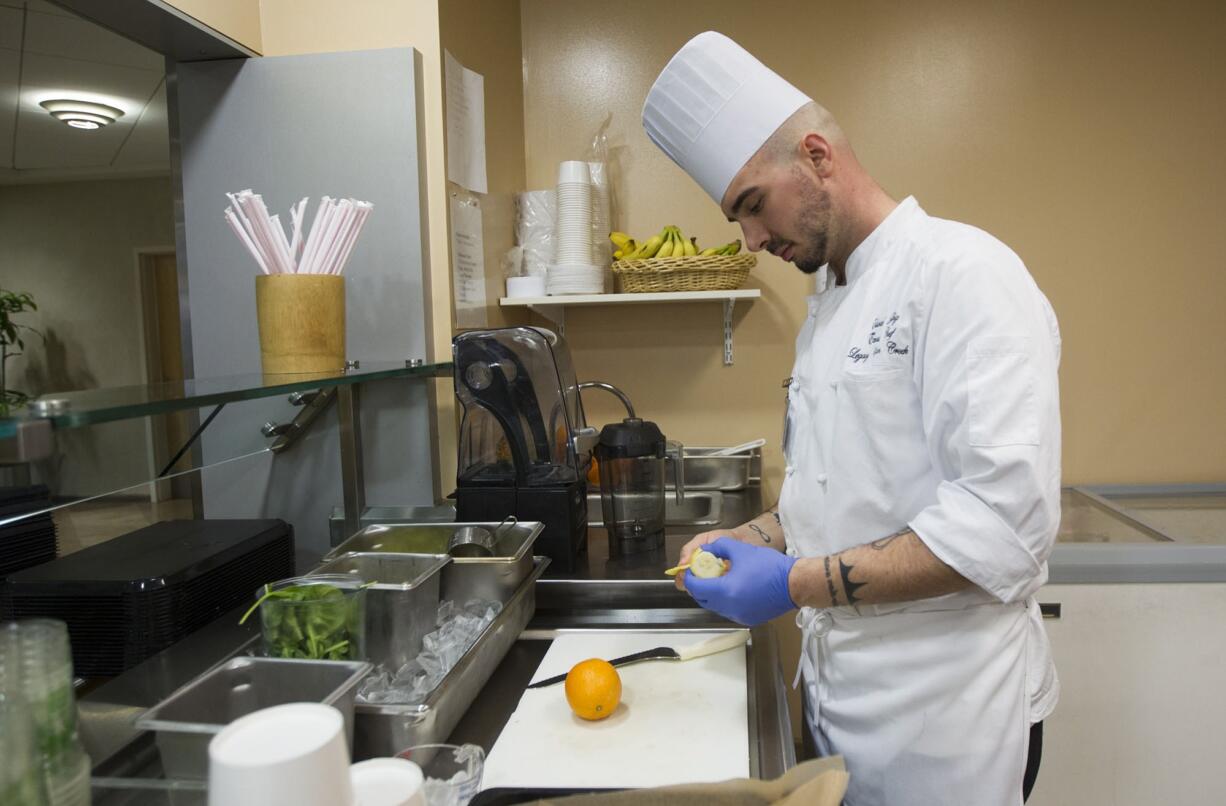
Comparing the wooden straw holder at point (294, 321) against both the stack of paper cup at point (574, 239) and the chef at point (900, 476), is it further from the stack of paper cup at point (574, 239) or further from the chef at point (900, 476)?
the stack of paper cup at point (574, 239)

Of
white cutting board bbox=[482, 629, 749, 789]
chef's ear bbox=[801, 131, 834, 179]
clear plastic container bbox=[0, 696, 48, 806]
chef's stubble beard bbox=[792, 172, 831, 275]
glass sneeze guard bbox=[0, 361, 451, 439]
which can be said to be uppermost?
chef's ear bbox=[801, 131, 834, 179]

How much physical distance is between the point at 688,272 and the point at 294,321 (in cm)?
110

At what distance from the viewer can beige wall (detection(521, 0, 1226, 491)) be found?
7.41 feet

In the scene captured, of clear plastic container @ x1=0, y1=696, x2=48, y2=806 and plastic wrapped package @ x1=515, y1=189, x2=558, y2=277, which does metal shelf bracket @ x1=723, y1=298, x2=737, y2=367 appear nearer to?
plastic wrapped package @ x1=515, y1=189, x2=558, y2=277

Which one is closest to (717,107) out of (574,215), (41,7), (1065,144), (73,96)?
(574,215)

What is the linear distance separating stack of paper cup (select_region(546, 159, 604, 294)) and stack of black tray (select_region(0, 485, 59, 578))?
129cm

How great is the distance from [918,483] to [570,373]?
0.92 m

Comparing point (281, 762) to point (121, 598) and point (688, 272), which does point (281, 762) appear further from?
point (688, 272)

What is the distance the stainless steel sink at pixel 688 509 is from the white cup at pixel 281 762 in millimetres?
1475

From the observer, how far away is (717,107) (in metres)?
1.25

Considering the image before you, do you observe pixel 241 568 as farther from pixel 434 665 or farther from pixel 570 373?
pixel 570 373

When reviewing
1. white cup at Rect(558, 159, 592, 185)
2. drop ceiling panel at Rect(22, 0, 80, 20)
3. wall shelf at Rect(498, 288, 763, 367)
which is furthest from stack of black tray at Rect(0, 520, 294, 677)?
drop ceiling panel at Rect(22, 0, 80, 20)

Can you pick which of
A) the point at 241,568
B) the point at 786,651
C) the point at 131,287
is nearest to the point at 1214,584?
the point at 786,651

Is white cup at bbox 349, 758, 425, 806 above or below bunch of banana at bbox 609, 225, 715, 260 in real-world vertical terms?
below
